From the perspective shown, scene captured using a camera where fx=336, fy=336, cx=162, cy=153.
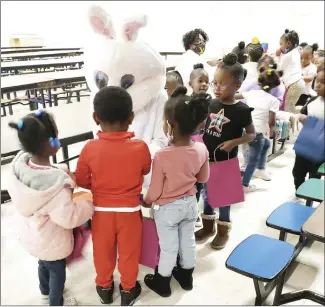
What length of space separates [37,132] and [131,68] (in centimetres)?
42

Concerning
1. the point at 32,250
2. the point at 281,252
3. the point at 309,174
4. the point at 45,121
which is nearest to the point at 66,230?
the point at 32,250

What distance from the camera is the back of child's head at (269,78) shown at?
563mm

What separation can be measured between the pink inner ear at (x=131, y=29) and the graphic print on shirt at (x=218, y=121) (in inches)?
16.7

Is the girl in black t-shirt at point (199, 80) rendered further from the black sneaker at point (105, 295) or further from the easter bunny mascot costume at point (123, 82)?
the black sneaker at point (105, 295)

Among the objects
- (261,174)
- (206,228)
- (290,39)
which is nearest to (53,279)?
(206,228)

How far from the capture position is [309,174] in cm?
40

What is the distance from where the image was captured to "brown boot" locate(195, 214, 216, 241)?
1558 millimetres

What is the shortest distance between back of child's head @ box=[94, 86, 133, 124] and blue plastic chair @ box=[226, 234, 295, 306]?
55 centimetres

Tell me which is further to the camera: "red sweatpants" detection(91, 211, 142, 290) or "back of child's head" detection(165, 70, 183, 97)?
"back of child's head" detection(165, 70, 183, 97)

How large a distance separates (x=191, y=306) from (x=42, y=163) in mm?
707

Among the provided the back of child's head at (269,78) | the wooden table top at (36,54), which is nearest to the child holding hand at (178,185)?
the back of child's head at (269,78)

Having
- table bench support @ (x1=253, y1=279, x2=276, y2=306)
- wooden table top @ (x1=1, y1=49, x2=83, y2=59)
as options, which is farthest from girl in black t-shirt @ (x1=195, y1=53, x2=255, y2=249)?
wooden table top @ (x1=1, y1=49, x2=83, y2=59)

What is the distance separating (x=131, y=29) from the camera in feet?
3.73

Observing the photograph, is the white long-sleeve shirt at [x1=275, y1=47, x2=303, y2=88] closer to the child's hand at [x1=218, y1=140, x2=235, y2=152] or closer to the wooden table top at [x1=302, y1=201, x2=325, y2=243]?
the wooden table top at [x1=302, y1=201, x2=325, y2=243]
